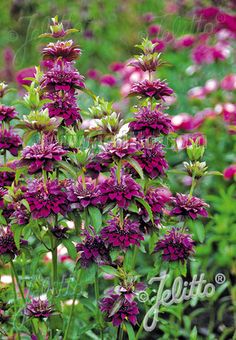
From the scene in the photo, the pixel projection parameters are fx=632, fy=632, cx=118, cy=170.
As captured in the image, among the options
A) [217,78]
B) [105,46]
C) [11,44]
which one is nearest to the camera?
[217,78]

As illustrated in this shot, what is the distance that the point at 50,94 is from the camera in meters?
1.68

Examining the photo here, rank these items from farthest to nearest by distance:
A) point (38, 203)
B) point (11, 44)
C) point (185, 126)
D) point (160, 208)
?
point (11, 44)
point (185, 126)
point (160, 208)
point (38, 203)

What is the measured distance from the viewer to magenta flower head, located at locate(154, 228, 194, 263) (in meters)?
1.74

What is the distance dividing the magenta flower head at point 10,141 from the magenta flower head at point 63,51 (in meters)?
0.26

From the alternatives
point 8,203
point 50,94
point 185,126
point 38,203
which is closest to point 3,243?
point 8,203

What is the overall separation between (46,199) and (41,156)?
0.42 ft

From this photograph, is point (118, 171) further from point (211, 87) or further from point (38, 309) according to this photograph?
point (211, 87)

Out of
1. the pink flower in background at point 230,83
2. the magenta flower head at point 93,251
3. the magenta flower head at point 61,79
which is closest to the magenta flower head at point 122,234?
the magenta flower head at point 93,251

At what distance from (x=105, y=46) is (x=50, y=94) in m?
3.54

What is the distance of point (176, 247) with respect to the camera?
1.75m

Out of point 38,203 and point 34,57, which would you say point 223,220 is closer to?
point 38,203

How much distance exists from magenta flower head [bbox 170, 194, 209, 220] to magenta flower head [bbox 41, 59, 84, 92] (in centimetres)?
41

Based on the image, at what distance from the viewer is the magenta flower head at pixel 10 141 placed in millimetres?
1781

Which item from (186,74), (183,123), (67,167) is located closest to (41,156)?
(67,167)
